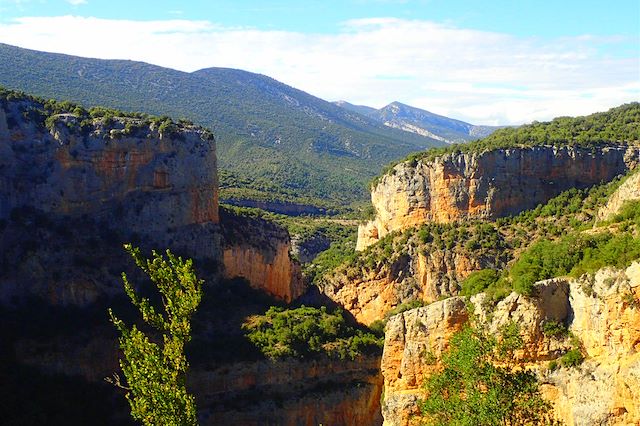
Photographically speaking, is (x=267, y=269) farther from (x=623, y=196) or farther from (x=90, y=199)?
(x=623, y=196)

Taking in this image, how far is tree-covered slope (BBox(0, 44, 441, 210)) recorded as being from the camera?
9338cm

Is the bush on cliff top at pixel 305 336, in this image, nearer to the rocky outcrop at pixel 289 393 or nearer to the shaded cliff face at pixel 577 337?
the rocky outcrop at pixel 289 393

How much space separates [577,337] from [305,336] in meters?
21.8

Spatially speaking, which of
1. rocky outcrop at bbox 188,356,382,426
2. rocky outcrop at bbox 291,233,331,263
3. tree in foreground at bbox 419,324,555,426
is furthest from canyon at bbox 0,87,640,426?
rocky outcrop at bbox 291,233,331,263

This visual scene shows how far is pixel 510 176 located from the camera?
47344mm

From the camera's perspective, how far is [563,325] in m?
18.2

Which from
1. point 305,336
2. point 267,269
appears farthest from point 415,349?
point 267,269

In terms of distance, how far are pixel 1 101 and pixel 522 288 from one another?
105 feet

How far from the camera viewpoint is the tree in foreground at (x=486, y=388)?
17.5 metres

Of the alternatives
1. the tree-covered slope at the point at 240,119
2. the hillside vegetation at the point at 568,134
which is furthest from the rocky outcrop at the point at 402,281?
the tree-covered slope at the point at 240,119

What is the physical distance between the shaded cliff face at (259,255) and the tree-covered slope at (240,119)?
29028 mm

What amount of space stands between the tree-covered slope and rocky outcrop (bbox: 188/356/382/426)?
136 ft

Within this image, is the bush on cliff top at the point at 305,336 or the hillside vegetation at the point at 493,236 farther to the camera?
the hillside vegetation at the point at 493,236

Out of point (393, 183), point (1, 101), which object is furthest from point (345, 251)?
A: point (1, 101)
